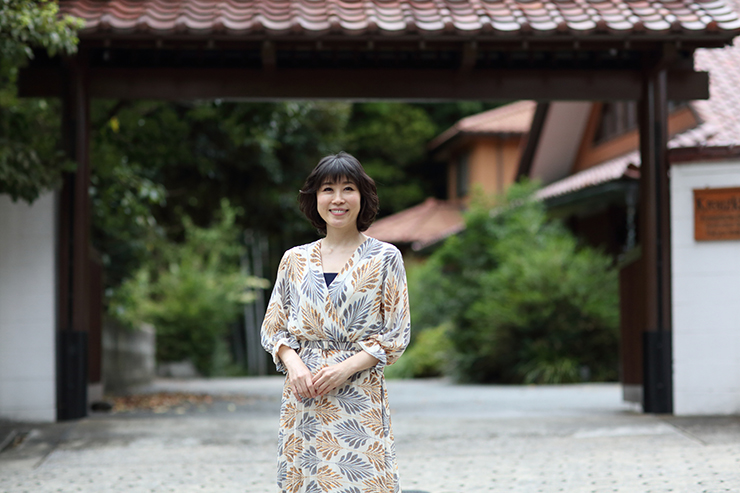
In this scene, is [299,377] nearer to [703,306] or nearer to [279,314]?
[279,314]

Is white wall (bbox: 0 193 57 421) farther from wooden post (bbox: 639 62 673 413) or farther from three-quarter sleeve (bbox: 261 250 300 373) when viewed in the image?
wooden post (bbox: 639 62 673 413)

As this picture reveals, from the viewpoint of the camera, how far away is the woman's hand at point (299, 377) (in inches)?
124

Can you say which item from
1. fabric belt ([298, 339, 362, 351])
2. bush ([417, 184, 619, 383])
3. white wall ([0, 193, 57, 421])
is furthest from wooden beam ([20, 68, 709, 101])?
bush ([417, 184, 619, 383])

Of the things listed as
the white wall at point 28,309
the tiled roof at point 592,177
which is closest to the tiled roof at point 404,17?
the white wall at point 28,309

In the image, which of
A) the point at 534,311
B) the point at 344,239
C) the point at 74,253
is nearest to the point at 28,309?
the point at 74,253

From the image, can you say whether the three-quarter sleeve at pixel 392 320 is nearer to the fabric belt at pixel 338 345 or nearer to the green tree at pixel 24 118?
the fabric belt at pixel 338 345

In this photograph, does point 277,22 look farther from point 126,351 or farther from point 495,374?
point 495,374

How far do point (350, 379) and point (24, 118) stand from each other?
5.41m

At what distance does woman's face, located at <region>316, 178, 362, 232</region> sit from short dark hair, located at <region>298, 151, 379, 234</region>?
0.02 m

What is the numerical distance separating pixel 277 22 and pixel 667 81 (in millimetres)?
3586

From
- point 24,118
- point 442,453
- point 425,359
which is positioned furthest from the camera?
point 425,359

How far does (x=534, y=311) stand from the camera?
14.3m

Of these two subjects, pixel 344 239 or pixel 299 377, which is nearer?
pixel 299 377

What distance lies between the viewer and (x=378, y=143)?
32.7 meters
